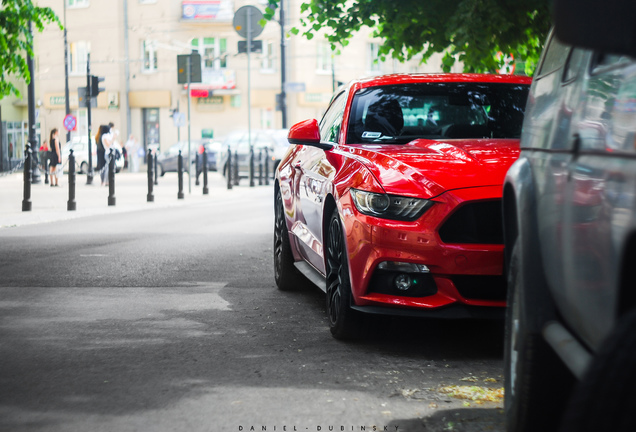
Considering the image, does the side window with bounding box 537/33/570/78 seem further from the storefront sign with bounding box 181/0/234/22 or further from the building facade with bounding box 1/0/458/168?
the storefront sign with bounding box 181/0/234/22

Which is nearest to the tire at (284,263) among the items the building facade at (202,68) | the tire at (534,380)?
the tire at (534,380)

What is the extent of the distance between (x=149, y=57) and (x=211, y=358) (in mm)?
47998

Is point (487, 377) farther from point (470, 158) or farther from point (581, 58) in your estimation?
point (581, 58)

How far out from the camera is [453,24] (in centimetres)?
1148

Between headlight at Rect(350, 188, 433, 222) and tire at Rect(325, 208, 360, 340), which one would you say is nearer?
headlight at Rect(350, 188, 433, 222)

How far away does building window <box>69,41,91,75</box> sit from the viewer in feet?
175

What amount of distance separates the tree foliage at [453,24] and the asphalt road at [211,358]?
378 centimetres

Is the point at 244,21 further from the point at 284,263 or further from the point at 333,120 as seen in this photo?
the point at 333,120

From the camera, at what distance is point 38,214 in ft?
55.2

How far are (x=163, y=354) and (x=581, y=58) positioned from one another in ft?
10.1

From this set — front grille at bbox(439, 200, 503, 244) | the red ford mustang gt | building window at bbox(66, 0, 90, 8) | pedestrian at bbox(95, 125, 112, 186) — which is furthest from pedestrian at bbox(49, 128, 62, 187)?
front grille at bbox(439, 200, 503, 244)

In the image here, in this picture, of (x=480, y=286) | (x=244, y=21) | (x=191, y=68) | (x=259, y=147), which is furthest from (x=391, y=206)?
(x=259, y=147)

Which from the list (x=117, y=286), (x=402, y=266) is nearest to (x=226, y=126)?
(x=117, y=286)

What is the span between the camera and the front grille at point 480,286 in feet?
17.1
